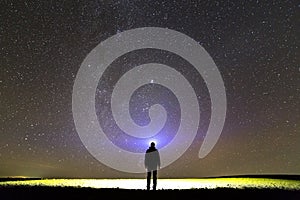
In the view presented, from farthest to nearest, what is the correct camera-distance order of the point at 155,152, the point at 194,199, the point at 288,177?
the point at 288,177
the point at 155,152
the point at 194,199

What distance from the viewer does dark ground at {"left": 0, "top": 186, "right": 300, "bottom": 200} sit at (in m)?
10.5

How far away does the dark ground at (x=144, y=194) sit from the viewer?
10469mm

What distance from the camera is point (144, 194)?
10.5 m

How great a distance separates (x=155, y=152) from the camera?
13.6 metres

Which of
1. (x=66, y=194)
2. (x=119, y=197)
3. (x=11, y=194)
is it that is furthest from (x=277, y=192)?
(x=11, y=194)

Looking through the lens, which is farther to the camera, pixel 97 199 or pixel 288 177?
pixel 288 177

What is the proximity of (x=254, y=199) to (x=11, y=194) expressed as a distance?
7176mm

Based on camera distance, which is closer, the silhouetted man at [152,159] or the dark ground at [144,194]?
the dark ground at [144,194]

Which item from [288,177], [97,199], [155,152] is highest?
[288,177]

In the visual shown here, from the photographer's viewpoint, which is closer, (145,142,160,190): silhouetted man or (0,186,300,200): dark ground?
(0,186,300,200): dark ground

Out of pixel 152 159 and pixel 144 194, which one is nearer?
pixel 144 194

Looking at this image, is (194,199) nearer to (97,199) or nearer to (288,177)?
(97,199)

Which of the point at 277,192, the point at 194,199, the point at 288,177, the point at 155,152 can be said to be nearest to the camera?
the point at 194,199

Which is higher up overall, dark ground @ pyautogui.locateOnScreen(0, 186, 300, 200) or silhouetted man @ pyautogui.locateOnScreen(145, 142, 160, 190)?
silhouetted man @ pyautogui.locateOnScreen(145, 142, 160, 190)
